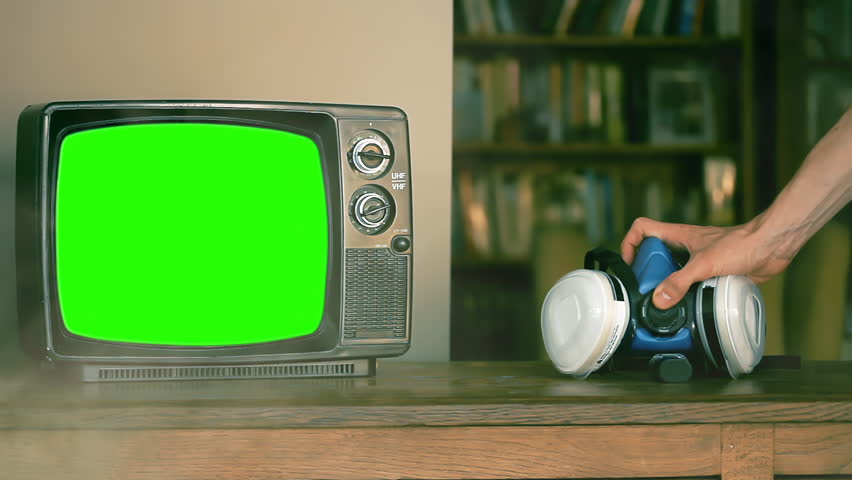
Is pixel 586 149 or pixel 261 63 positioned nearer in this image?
pixel 261 63

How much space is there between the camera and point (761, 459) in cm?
78

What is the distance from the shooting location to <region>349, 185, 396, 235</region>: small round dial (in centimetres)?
90

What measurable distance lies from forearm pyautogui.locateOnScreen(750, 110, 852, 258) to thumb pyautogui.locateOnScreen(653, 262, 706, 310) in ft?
0.38

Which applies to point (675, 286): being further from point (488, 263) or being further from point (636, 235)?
point (488, 263)

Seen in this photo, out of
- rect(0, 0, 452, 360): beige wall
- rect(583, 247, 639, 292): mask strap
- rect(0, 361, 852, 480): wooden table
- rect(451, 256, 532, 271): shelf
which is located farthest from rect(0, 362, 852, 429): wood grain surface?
rect(451, 256, 532, 271): shelf

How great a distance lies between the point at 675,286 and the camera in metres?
0.87

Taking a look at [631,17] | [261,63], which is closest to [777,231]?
[261,63]

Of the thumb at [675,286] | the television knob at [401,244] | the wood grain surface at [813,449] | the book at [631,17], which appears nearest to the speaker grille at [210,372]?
the television knob at [401,244]

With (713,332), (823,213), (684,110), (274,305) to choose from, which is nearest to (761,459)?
(713,332)

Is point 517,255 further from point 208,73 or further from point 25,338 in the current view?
point 25,338

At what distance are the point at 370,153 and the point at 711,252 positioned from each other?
41 centimetres

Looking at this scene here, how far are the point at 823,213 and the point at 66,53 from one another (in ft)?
3.52

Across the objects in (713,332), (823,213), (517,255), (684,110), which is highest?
(684,110)

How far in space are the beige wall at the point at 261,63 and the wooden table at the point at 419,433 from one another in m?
0.48
